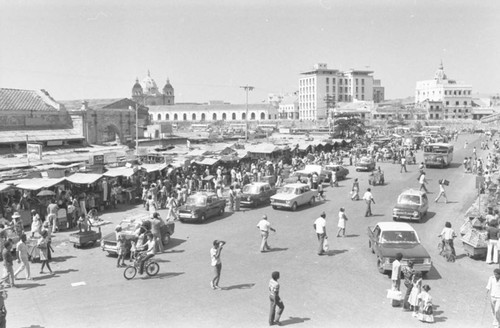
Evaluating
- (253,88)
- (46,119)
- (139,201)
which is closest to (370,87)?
(253,88)

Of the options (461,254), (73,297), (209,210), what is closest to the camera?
(73,297)

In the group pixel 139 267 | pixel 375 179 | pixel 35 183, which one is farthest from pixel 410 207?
pixel 35 183

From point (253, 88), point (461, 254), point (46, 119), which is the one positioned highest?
point (253, 88)

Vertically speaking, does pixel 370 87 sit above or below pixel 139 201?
above

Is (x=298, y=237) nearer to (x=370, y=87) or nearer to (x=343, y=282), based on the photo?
(x=343, y=282)

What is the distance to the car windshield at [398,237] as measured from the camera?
1518 cm

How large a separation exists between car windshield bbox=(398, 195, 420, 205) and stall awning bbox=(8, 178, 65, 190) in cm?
1546

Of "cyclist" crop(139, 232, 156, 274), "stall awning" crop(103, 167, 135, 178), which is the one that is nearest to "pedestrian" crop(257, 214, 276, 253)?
"cyclist" crop(139, 232, 156, 274)

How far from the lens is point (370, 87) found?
178250mm

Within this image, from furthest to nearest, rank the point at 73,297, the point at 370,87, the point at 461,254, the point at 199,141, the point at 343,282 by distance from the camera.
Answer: the point at 370,87, the point at 199,141, the point at 461,254, the point at 343,282, the point at 73,297

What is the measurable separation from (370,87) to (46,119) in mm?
151023

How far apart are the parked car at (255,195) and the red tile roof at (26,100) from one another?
23908mm

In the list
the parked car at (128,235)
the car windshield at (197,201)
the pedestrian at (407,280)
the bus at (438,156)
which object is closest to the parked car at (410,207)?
the car windshield at (197,201)

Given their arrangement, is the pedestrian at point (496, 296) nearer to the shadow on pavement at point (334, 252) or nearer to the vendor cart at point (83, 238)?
the shadow on pavement at point (334, 252)
